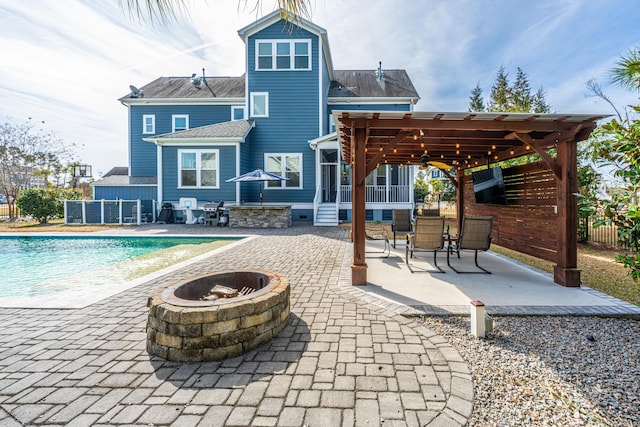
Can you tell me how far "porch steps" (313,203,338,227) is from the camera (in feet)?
42.5

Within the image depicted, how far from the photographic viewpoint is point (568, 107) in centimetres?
452

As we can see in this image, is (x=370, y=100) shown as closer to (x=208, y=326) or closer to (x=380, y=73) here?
(x=380, y=73)

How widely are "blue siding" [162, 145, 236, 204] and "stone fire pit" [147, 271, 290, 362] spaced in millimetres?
11837

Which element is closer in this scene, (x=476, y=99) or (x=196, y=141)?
(x=196, y=141)

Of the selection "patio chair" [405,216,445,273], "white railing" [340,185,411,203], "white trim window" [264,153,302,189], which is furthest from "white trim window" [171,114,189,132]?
"patio chair" [405,216,445,273]

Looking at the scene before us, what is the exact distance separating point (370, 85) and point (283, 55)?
5.50m

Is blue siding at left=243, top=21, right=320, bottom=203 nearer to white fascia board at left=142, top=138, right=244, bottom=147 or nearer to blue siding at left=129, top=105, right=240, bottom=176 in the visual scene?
white fascia board at left=142, top=138, right=244, bottom=147

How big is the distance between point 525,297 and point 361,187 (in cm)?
280

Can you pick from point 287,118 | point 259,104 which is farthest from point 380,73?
point 259,104

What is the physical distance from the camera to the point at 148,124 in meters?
17.3

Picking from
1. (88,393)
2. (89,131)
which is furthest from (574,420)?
(89,131)

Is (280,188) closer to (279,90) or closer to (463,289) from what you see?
(279,90)

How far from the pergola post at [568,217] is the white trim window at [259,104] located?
1296 centimetres

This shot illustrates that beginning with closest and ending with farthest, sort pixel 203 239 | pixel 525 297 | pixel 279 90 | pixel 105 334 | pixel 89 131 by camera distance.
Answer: pixel 105 334 → pixel 525 297 → pixel 203 239 → pixel 279 90 → pixel 89 131
